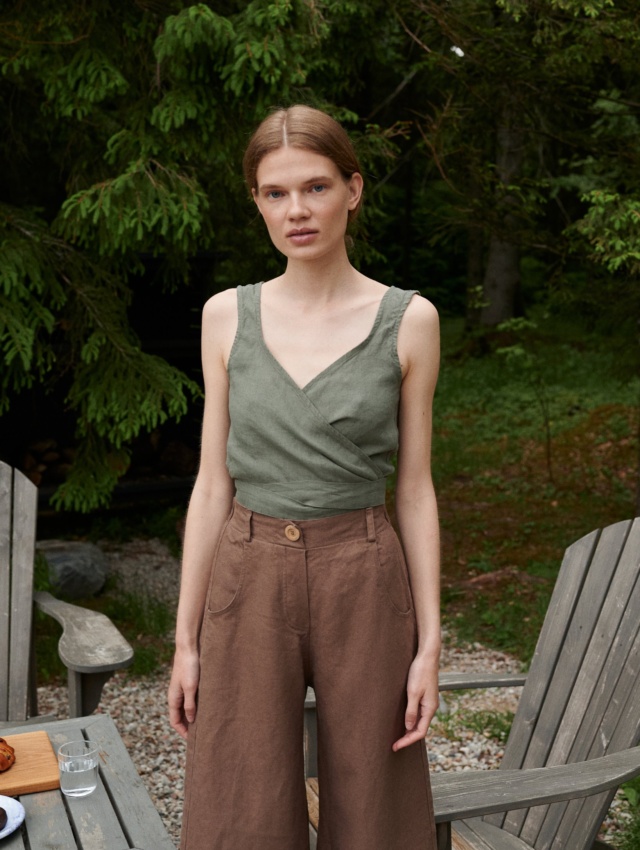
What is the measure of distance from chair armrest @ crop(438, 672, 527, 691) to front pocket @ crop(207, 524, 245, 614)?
1.09 meters

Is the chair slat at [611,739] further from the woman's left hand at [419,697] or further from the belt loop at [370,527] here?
the belt loop at [370,527]

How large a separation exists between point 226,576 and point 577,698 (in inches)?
51.3

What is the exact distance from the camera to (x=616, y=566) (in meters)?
2.62

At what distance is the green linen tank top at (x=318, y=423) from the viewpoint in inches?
65.9

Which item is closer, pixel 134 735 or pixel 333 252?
pixel 333 252

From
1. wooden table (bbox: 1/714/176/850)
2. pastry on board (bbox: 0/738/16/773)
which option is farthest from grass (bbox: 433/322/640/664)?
pastry on board (bbox: 0/738/16/773)

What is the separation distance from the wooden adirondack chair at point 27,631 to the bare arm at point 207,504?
0.94 m

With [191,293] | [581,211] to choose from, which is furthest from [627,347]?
[581,211]

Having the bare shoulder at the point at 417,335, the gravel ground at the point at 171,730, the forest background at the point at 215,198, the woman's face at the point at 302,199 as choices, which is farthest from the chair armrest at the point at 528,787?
the forest background at the point at 215,198

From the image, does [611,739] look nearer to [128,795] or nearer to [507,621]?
[128,795]

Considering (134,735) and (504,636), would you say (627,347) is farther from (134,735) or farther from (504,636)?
(134,735)

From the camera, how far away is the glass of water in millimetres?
2086

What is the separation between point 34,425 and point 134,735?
284cm

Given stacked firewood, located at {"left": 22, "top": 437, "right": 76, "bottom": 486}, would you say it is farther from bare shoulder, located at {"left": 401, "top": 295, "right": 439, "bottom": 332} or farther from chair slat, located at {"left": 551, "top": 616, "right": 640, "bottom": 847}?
bare shoulder, located at {"left": 401, "top": 295, "right": 439, "bottom": 332}
